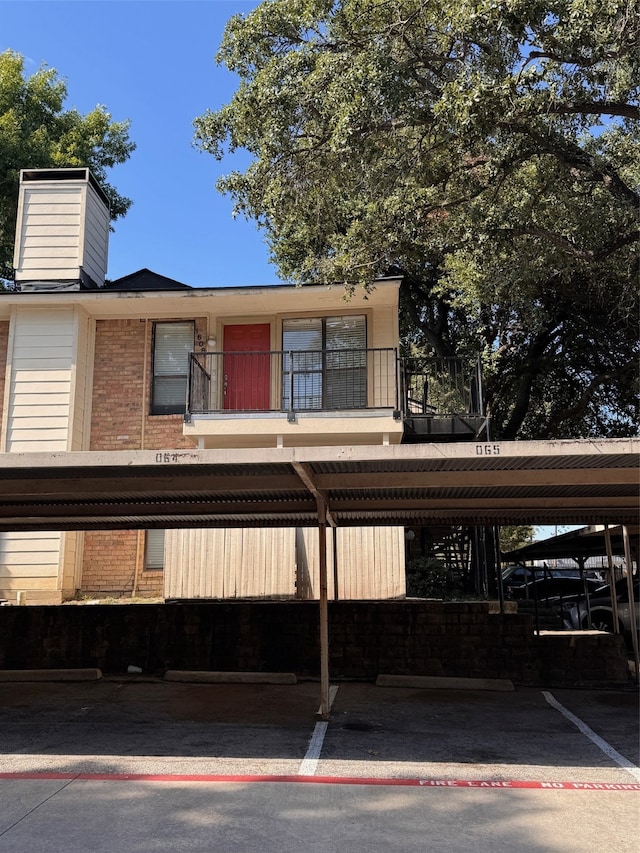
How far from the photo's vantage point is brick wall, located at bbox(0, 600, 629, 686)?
10.4 metres

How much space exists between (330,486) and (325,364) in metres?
7.27

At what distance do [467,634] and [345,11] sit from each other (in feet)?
31.2

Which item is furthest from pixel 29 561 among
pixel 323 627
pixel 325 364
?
pixel 323 627

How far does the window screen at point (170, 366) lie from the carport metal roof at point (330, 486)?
431 cm

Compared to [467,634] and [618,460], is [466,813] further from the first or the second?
[467,634]

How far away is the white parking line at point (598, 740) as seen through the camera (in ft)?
20.5

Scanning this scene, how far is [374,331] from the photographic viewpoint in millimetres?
14609

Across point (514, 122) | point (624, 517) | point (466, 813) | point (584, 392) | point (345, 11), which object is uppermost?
point (345, 11)

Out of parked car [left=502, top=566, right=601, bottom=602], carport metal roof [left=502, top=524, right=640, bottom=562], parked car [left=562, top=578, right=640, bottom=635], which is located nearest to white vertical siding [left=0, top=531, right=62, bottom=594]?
carport metal roof [left=502, top=524, right=640, bottom=562]

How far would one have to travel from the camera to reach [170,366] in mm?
14938

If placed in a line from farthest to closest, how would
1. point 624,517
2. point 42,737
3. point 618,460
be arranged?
point 624,517, point 42,737, point 618,460

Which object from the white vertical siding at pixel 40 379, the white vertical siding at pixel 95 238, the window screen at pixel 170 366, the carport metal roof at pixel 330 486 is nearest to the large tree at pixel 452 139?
the window screen at pixel 170 366

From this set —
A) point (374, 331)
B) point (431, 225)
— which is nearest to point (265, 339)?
point (374, 331)

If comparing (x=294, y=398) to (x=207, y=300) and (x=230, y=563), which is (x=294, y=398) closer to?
(x=207, y=300)
